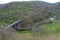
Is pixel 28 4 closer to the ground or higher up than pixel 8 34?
closer to the ground

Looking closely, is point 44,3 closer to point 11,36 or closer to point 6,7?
point 6,7

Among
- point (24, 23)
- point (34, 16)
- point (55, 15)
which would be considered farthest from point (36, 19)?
point (55, 15)

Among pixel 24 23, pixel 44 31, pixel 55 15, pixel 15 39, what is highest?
pixel 15 39

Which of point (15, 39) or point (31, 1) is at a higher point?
point (15, 39)

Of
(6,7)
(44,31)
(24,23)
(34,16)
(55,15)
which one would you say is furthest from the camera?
(6,7)

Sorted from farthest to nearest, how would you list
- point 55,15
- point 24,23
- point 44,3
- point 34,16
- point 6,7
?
point 44,3 < point 6,7 < point 55,15 < point 34,16 < point 24,23

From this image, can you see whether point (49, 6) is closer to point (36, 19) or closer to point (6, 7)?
point (6, 7)

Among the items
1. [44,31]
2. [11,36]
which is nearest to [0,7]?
[44,31]

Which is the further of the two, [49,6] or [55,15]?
[49,6]

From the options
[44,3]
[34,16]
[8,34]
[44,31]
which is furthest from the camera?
[44,3]
